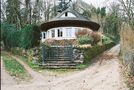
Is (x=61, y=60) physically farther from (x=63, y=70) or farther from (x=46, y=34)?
(x=46, y=34)

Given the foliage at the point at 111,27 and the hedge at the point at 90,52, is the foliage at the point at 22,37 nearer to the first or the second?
the hedge at the point at 90,52

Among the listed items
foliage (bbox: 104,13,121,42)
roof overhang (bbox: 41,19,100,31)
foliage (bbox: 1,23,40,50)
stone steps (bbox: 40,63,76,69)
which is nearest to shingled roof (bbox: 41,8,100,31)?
roof overhang (bbox: 41,19,100,31)

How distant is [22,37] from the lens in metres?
42.5

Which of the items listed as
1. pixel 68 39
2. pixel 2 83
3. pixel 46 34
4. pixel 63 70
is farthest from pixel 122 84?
pixel 46 34

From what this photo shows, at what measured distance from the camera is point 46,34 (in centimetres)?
5016

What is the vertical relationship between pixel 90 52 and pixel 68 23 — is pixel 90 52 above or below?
below

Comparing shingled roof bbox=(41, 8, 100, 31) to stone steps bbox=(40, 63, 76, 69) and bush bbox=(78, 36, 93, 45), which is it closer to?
bush bbox=(78, 36, 93, 45)

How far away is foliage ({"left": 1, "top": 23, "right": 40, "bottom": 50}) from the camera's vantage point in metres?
41.4

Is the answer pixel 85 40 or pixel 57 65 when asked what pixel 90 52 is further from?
pixel 57 65

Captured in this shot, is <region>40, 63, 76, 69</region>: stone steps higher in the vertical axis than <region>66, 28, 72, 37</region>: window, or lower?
lower

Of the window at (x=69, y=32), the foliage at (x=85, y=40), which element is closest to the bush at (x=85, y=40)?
the foliage at (x=85, y=40)

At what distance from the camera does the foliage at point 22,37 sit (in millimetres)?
41406

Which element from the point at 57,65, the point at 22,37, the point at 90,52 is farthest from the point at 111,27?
the point at 57,65

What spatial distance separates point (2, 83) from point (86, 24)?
25.8 meters
